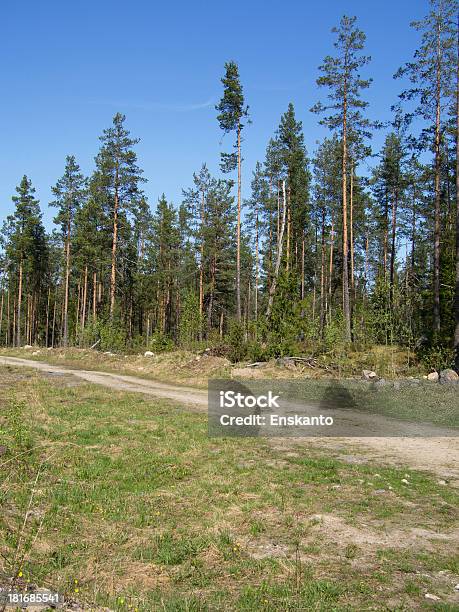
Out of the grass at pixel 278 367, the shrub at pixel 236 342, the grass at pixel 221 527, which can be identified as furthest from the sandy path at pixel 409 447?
the shrub at pixel 236 342

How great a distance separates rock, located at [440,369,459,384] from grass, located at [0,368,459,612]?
8323 mm

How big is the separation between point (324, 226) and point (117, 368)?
1017 inches

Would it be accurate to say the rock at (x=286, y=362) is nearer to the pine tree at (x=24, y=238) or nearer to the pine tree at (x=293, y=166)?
the pine tree at (x=293, y=166)

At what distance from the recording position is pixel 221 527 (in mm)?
5371

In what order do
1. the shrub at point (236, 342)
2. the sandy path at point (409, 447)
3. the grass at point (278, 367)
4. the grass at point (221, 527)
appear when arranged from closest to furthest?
1. the grass at point (221, 527)
2. the sandy path at point (409, 447)
3. the grass at point (278, 367)
4. the shrub at point (236, 342)

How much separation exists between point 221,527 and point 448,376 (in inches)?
487

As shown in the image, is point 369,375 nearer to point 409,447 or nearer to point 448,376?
point 448,376

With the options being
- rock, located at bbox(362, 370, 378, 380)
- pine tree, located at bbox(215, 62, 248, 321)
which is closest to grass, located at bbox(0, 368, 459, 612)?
rock, located at bbox(362, 370, 378, 380)

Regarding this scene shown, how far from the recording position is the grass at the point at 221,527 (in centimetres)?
403

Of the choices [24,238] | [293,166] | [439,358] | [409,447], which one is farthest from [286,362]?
[24,238]

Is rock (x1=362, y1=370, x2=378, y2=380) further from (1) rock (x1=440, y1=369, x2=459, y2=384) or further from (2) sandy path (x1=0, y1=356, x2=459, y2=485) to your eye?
(2) sandy path (x1=0, y1=356, x2=459, y2=485)

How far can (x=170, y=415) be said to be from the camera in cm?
1203

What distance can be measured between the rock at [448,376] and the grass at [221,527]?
8.32 metres

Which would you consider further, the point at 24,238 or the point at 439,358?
the point at 24,238
